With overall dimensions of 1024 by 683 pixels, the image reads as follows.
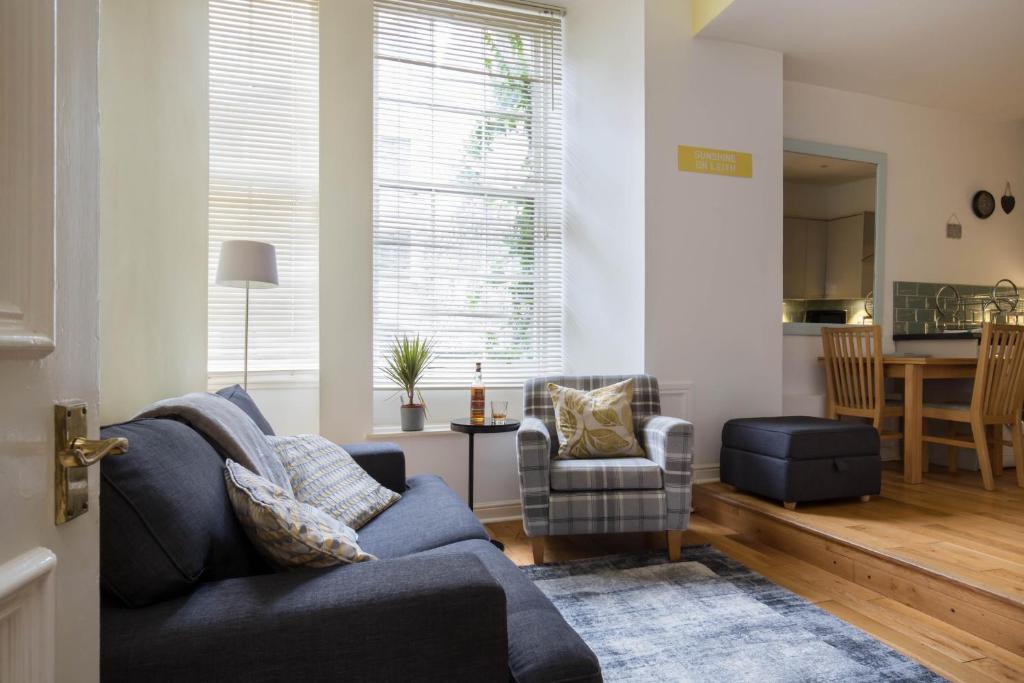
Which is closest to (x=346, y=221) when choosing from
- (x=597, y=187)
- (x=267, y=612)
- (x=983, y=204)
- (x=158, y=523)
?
(x=597, y=187)

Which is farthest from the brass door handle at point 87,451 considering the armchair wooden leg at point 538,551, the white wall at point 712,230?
the white wall at point 712,230

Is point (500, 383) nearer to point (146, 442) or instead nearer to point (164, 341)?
point (164, 341)

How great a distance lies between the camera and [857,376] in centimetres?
392

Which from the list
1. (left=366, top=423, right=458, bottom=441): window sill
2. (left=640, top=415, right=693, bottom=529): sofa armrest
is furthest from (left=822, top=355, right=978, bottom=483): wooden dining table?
(left=366, top=423, right=458, bottom=441): window sill

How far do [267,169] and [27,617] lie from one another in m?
3.11

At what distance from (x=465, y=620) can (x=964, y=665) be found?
5.78 feet

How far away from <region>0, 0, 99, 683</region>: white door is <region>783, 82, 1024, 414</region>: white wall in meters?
4.27

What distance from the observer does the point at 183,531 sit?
1160 millimetres

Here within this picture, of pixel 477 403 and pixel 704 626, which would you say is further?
pixel 477 403

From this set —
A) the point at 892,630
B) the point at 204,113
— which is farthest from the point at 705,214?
the point at 204,113

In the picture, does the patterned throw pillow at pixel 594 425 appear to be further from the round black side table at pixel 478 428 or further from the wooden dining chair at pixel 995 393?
the wooden dining chair at pixel 995 393

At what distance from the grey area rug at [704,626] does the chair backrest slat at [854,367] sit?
5.53ft

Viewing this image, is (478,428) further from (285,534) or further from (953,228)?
(953,228)

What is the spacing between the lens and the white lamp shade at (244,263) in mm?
2703
